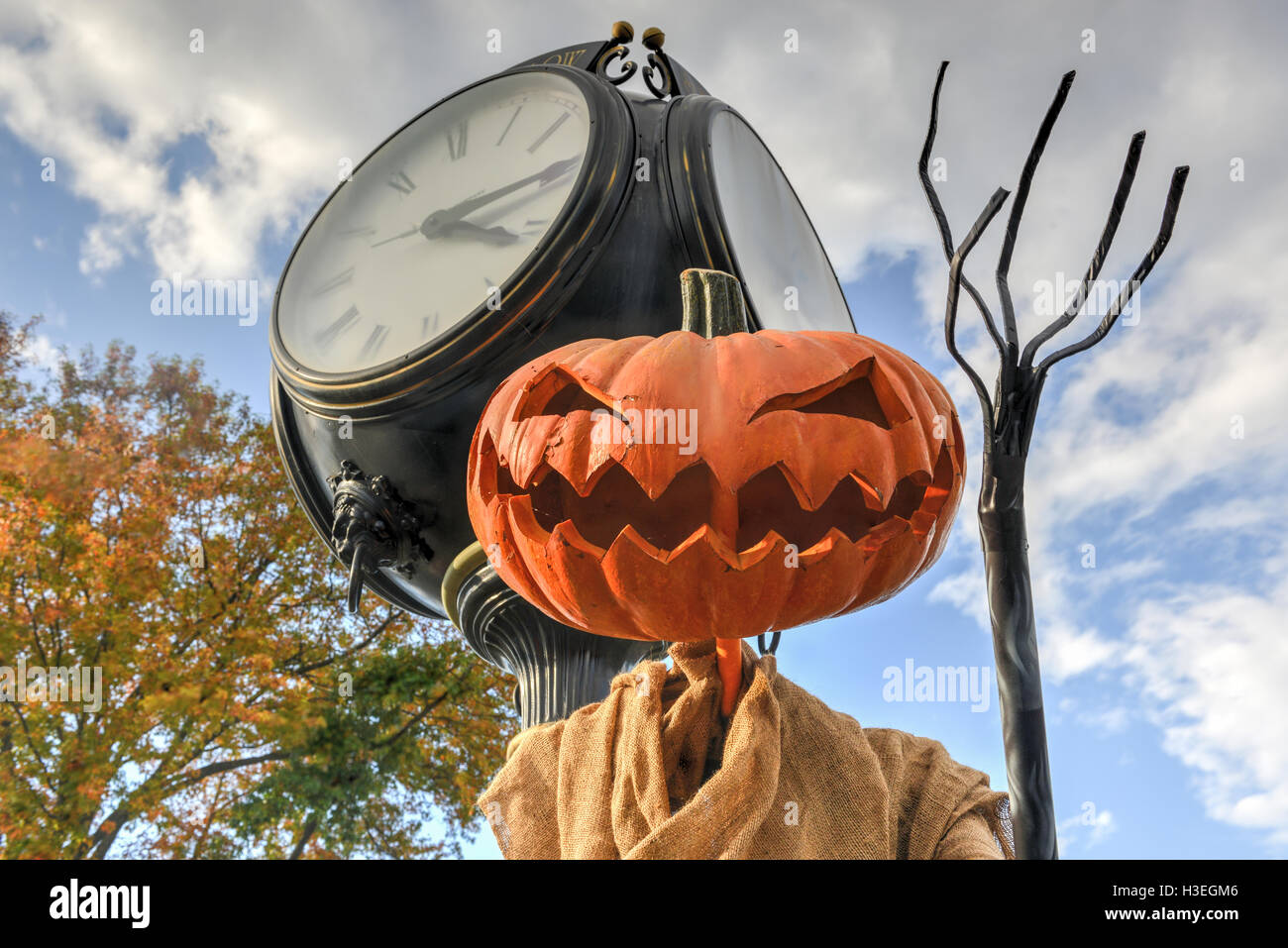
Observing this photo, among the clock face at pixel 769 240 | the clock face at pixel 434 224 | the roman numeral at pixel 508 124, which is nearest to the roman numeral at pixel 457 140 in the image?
the clock face at pixel 434 224

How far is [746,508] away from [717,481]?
11 cm

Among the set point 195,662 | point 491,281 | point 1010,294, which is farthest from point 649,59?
point 195,662

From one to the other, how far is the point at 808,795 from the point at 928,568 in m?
0.43

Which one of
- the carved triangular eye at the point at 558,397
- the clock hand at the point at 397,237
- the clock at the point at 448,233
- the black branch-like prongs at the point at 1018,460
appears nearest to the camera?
the black branch-like prongs at the point at 1018,460

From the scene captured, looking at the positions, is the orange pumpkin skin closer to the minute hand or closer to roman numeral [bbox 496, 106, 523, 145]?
the minute hand

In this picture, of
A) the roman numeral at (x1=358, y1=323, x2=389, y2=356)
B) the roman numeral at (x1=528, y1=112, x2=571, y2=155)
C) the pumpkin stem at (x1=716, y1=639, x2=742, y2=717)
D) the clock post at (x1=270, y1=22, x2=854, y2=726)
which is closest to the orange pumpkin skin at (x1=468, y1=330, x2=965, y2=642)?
the pumpkin stem at (x1=716, y1=639, x2=742, y2=717)

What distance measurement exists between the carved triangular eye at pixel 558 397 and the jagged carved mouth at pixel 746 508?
0.11 meters

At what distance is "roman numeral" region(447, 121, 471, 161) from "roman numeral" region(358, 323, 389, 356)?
61 centimetres

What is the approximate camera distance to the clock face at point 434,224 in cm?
262

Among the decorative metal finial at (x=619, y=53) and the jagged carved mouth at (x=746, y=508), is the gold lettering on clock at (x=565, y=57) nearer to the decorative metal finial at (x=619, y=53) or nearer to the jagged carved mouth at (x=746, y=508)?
the decorative metal finial at (x=619, y=53)

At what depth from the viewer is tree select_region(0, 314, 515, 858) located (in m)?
7.36

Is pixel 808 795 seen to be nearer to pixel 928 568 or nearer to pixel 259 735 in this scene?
pixel 928 568

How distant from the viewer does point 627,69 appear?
3.06 meters

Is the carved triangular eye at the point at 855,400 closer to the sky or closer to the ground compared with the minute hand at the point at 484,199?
closer to the ground
